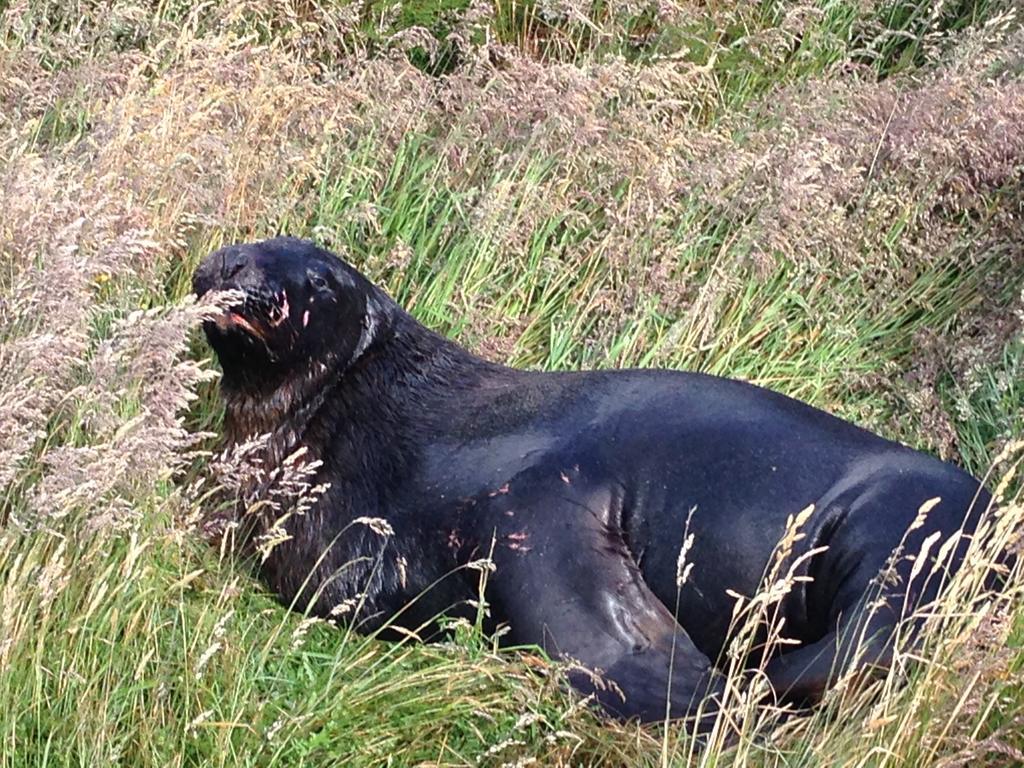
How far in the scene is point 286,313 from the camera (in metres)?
4.57

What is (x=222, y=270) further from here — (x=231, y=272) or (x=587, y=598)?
(x=587, y=598)

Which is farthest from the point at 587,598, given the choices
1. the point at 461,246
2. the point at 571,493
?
the point at 461,246

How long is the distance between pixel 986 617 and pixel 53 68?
429 cm

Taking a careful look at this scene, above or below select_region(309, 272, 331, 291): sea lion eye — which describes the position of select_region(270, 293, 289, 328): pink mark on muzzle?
below

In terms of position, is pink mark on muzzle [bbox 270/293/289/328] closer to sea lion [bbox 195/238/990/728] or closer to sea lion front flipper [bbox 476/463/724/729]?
sea lion [bbox 195/238/990/728]

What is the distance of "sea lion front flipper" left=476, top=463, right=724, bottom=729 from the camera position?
3.75 metres

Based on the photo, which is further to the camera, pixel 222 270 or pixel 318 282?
pixel 318 282

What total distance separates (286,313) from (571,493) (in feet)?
3.37

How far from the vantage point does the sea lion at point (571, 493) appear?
12.8ft

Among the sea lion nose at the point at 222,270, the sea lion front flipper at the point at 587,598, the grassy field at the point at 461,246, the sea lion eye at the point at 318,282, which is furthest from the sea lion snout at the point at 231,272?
the sea lion front flipper at the point at 587,598

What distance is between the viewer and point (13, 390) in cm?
328

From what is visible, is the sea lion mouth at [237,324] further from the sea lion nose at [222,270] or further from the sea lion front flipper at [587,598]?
the sea lion front flipper at [587,598]

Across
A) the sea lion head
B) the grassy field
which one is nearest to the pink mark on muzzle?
the sea lion head

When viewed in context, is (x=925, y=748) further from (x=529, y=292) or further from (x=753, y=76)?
(x=753, y=76)
